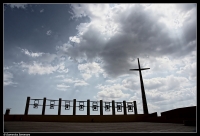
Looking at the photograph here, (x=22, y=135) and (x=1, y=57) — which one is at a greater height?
(x=1, y=57)

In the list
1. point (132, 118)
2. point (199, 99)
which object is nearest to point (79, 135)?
point (199, 99)

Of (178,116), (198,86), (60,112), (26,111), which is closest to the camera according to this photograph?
(198,86)

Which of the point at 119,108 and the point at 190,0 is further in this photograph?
the point at 119,108

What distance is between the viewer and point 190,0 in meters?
3.23

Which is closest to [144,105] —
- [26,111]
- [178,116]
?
[178,116]

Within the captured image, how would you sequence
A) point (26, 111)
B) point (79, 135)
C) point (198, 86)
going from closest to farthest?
point (79, 135) < point (198, 86) < point (26, 111)

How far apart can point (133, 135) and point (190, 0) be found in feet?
11.6

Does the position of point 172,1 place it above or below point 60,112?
above

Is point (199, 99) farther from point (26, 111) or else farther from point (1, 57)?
point (26, 111)

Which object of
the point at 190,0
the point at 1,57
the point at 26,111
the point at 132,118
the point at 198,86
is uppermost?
the point at 190,0

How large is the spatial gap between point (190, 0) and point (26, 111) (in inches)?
590

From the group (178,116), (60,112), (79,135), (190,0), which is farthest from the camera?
(60,112)

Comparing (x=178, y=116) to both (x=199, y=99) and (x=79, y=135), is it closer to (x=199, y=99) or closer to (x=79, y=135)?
(x=199, y=99)

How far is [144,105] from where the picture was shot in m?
16.2
